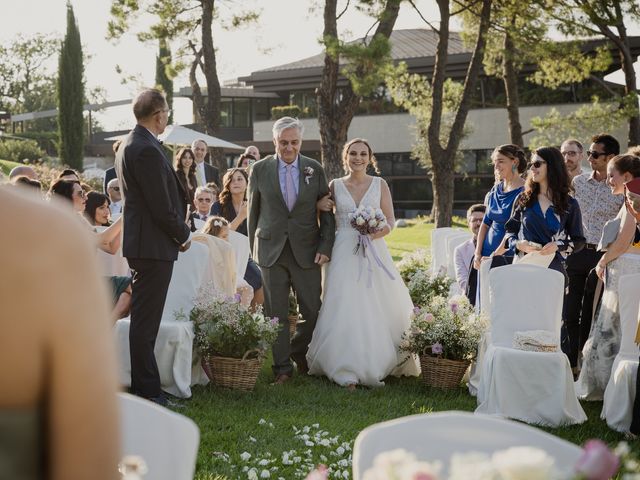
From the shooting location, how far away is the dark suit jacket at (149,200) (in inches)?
243

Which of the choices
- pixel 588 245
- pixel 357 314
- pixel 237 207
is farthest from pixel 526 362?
pixel 237 207

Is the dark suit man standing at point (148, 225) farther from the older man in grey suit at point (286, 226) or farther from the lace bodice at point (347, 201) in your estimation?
the lace bodice at point (347, 201)

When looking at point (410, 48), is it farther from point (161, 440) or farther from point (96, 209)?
point (161, 440)

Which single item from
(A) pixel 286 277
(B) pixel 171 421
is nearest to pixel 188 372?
(A) pixel 286 277

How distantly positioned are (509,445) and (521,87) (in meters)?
33.9

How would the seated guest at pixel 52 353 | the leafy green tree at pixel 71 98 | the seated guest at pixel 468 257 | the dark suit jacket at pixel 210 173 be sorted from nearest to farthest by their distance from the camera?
1. the seated guest at pixel 52 353
2. the seated guest at pixel 468 257
3. the dark suit jacket at pixel 210 173
4. the leafy green tree at pixel 71 98

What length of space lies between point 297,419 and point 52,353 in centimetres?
543

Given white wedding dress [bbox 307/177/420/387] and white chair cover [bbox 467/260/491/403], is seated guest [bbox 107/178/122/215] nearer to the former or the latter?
white wedding dress [bbox 307/177/420/387]

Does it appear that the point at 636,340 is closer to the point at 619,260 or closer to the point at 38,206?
the point at 619,260

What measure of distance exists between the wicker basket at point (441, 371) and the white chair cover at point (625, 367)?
1.34 m

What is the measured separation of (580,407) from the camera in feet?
21.7

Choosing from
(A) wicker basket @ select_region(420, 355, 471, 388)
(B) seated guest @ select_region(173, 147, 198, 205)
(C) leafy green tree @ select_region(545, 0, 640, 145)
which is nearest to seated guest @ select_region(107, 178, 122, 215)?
(B) seated guest @ select_region(173, 147, 198, 205)

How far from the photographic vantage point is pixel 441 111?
65.4 feet

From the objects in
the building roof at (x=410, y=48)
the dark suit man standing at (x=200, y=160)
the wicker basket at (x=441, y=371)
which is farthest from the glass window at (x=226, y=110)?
the wicker basket at (x=441, y=371)
